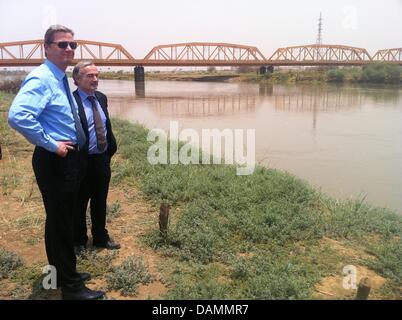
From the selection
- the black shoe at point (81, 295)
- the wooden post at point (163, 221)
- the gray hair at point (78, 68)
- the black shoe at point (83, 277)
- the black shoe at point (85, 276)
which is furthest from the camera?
the wooden post at point (163, 221)

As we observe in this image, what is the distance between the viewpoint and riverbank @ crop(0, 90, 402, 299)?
314 cm

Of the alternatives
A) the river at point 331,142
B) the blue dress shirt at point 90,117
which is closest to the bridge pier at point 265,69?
the river at point 331,142

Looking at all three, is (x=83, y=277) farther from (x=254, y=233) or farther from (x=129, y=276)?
(x=254, y=233)

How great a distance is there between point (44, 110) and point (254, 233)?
8.11 ft

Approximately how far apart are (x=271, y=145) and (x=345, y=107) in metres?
12.4

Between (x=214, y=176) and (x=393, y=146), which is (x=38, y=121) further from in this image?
(x=393, y=146)

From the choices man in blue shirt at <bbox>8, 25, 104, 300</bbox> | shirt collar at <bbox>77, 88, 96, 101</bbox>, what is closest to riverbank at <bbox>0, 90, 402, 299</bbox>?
man in blue shirt at <bbox>8, 25, 104, 300</bbox>

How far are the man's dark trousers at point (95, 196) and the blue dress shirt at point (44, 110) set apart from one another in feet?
2.92

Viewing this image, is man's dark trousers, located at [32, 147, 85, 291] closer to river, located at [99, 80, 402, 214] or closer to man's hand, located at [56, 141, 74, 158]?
man's hand, located at [56, 141, 74, 158]

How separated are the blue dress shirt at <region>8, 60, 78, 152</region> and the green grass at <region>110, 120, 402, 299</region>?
1471mm

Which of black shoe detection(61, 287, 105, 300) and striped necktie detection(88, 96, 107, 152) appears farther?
striped necktie detection(88, 96, 107, 152)

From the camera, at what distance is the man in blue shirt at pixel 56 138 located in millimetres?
2424

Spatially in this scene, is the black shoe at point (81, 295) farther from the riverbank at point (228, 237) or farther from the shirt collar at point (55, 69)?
the shirt collar at point (55, 69)
